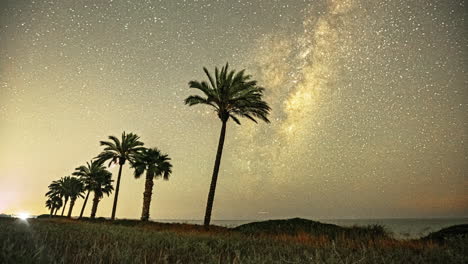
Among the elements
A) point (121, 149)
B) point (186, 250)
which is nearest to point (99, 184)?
point (121, 149)

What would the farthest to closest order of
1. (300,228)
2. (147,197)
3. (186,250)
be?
1. (147,197)
2. (300,228)
3. (186,250)

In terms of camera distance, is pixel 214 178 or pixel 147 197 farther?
pixel 147 197

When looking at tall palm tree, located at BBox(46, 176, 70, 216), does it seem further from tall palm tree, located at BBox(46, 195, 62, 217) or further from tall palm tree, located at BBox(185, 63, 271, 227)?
tall palm tree, located at BBox(185, 63, 271, 227)

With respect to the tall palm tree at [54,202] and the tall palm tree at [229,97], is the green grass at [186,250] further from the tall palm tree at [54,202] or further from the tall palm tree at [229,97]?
the tall palm tree at [54,202]

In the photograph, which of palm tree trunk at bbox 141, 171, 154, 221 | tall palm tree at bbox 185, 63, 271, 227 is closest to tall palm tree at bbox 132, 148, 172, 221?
palm tree trunk at bbox 141, 171, 154, 221

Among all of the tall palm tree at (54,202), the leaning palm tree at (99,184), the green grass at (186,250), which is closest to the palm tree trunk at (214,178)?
the green grass at (186,250)

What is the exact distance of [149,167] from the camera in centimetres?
3962

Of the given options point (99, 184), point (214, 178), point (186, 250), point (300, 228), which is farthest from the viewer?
point (99, 184)

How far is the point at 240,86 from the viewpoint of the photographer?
2539cm

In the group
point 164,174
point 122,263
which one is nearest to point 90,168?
point 164,174

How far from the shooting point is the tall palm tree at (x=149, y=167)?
3838 centimetres

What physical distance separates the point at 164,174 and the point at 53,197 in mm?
57079

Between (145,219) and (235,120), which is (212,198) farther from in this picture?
(145,219)

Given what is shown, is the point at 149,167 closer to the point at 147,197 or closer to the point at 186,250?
the point at 147,197
